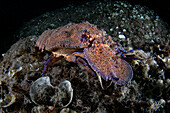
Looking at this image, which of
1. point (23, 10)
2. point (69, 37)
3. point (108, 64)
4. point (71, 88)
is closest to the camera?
point (108, 64)

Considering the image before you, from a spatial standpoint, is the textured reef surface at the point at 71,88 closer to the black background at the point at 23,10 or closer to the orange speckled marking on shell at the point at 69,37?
the orange speckled marking on shell at the point at 69,37

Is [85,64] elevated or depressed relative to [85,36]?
depressed

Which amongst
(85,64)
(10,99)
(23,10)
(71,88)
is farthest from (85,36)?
(23,10)

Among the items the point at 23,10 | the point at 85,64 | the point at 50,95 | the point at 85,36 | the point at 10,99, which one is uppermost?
the point at 23,10

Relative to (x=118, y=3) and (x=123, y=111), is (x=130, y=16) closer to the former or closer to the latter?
(x=118, y=3)

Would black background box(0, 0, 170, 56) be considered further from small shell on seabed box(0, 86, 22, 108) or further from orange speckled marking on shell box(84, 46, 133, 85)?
orange speckled marking on shell box(84, 46, 133, 85)

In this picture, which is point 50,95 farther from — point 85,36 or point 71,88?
point 85,36

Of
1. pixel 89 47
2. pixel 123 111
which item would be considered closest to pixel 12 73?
pixel 89 47
